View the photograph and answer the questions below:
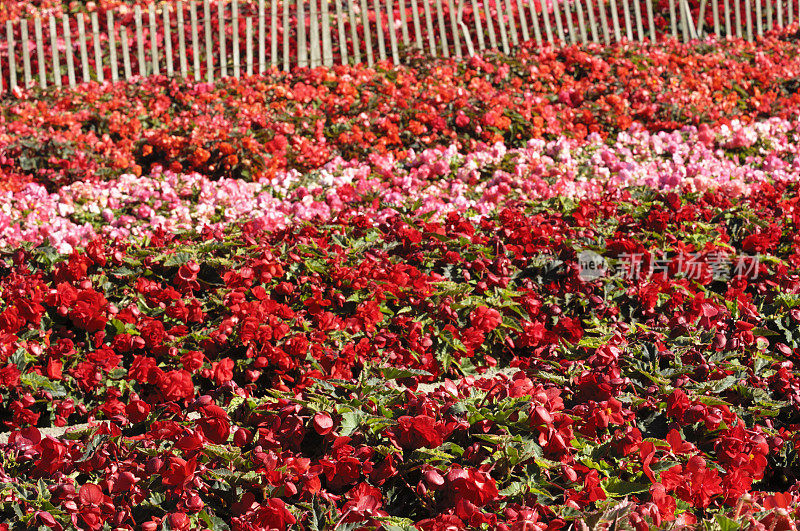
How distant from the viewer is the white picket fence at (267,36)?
846 cm

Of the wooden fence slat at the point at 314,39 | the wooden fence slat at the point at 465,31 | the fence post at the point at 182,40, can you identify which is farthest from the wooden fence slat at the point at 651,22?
the fence post at the point at 182,40

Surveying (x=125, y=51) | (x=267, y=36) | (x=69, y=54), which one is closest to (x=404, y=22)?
(x=267, y=36)

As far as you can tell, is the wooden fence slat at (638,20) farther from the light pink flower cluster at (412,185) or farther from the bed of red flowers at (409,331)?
the light pink flower cluster at (412,185)

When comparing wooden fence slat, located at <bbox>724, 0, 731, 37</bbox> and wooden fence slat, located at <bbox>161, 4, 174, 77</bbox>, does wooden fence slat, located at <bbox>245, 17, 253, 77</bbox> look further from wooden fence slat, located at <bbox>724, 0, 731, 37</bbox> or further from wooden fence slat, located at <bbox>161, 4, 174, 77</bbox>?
wooden fence slat, located at <bbox>724, 0, 731, 37</bbox>

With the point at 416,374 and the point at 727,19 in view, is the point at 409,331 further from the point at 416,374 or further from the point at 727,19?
the point at 727,19

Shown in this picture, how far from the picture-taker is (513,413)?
2.40 meters

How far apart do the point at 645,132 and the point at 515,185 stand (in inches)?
69.8

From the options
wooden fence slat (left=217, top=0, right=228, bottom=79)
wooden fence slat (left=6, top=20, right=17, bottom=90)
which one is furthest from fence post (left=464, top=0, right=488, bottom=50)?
wooden fence slat (left=6, top=20, right=17, bottom=90)

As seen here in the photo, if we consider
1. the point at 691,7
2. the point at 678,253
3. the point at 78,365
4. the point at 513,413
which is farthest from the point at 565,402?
the point at 691,7

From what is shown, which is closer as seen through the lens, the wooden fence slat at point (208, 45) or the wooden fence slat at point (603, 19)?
the wooden fence slat at point (208, 45)

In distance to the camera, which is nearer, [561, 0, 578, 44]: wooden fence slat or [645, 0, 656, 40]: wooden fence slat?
[561, 0, 578, 44]: wooden fence slat

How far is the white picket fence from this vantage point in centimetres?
846

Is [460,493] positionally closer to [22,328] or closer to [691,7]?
[22,328]

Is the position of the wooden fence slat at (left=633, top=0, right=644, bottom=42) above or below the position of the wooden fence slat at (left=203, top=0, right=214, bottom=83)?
below
